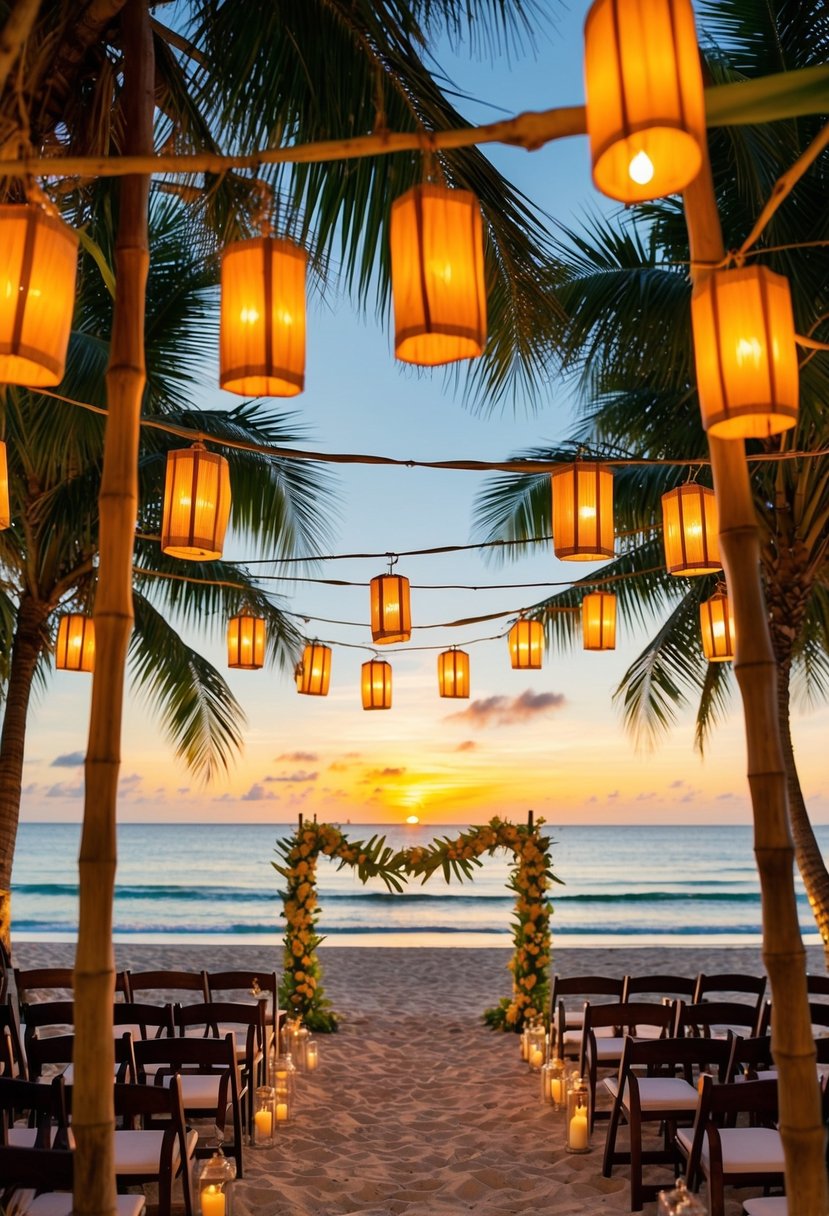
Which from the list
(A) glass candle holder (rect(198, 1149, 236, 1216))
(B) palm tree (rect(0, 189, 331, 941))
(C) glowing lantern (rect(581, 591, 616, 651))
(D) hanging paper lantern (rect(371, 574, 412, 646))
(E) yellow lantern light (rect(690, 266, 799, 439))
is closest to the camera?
(E) yellow lantern light (rect(690, 266, 799, 439))

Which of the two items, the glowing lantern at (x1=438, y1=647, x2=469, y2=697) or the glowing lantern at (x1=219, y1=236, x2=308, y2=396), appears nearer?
the glowing lantern at (x1=219, y1=236, x2=308, y2=396)

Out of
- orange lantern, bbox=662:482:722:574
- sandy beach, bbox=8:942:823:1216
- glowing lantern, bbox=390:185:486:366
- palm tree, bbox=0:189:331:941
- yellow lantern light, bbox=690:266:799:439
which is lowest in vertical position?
sandy beach, bbox=8:942:823:1216

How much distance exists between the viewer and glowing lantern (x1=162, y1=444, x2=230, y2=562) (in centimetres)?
410

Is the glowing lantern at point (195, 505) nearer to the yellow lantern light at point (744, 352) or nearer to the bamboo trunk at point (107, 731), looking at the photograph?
the bamboo trunk at point (107, 731)

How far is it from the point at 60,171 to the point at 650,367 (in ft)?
16.9

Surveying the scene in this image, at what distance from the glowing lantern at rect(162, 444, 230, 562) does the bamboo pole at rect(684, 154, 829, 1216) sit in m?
2.56

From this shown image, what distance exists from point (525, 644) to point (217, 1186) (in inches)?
200

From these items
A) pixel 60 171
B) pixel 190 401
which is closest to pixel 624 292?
pixel 190 401

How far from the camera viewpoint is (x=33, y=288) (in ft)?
7.33

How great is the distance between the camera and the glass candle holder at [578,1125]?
16.6 feet

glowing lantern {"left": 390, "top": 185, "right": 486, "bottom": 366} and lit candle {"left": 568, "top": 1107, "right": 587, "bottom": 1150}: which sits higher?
glowing lantern {"left": 390, "top": 185, "right": 486, "bottom": 366}

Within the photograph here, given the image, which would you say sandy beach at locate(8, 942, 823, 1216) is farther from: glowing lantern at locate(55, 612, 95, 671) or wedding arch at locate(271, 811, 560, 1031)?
glowing lantern at locate(55, 612, 95, 671)

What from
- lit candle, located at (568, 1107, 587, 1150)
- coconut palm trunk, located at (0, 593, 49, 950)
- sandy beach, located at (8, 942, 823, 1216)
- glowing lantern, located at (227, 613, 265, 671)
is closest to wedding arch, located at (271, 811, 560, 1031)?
sandy beach, located at (8, 942, 823, 1216)

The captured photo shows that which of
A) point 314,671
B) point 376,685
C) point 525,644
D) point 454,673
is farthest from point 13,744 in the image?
point 525,644
